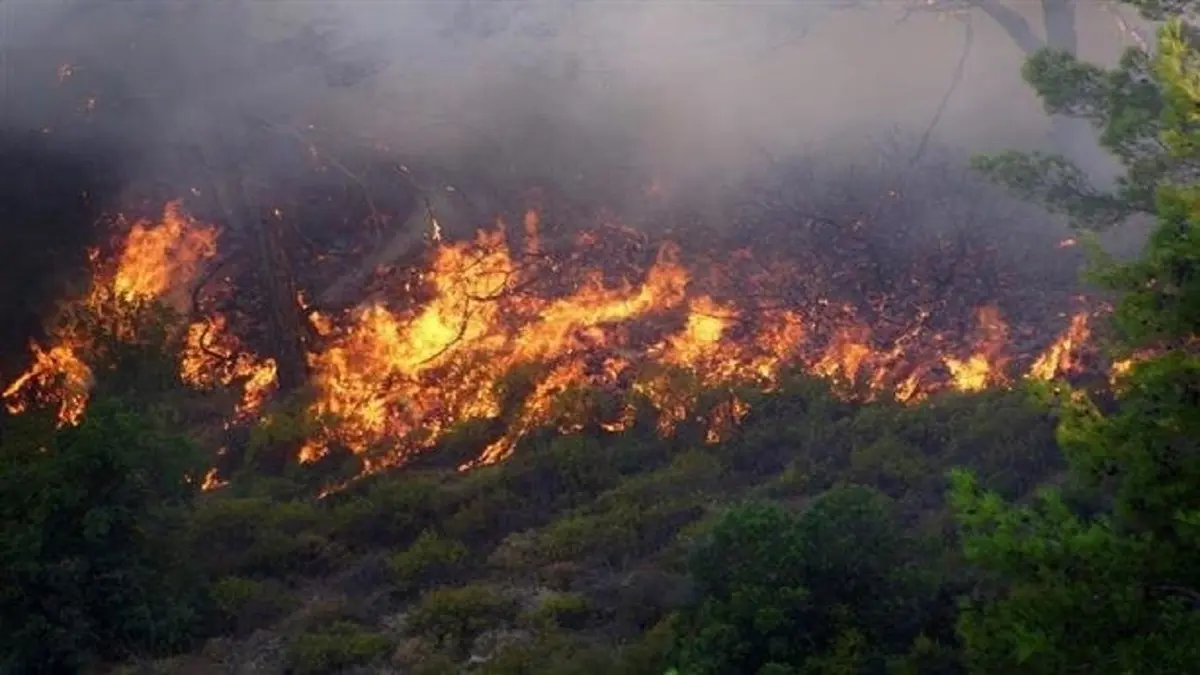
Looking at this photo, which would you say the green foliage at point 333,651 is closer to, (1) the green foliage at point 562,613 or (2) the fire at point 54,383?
(1) the green foliage at point 562,613

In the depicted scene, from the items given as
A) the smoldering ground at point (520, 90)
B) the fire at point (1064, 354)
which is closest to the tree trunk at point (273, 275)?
the smoldering ground at point (520, 90)

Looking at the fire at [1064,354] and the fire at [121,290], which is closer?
the fire at [1064,354]

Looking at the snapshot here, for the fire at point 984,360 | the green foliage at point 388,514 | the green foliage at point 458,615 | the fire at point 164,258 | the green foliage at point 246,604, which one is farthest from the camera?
the fire at point 164,258

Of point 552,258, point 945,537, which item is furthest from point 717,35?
point 945,537

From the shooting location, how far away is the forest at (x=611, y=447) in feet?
15.1

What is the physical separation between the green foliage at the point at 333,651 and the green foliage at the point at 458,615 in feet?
0.77

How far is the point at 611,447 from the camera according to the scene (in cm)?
A: 921

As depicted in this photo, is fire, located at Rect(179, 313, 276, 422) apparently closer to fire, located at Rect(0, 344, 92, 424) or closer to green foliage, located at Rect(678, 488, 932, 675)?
fire, located at Rect(0, 344, 92, 424)

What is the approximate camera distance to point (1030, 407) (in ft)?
27.6

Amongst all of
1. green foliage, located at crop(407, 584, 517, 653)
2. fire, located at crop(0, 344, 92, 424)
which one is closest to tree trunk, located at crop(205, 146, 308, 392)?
fire, located at crop(0, 344, 92, 424)

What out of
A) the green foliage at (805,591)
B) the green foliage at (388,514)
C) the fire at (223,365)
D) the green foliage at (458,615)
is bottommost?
the green foliage at (458,615)

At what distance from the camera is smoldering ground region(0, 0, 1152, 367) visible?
12.5m

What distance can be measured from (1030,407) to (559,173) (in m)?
5.97

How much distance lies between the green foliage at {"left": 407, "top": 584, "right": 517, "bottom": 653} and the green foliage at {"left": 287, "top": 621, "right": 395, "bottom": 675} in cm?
23
